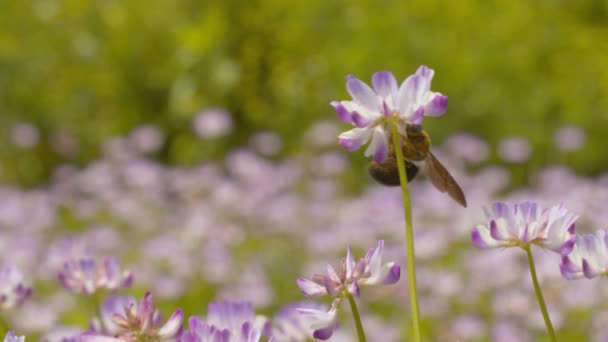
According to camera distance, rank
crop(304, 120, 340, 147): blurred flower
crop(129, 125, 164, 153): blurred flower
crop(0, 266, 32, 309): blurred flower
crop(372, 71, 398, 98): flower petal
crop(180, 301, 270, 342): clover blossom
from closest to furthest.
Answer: crop(180, 301, 270, 342): clover blossom
crop(372, 71, 398, 98): flower petal
crop(0, 266, 32, 309): blurred flower
crop(304, 120, 340, 147): blurred flower
crop(129, 125, 164, 153): blurred flower

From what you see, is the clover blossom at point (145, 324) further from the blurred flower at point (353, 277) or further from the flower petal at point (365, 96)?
the flower petal at point (365, 96)

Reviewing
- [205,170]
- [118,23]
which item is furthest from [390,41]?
[118,23]

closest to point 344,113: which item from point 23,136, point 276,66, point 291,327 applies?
point 291,327

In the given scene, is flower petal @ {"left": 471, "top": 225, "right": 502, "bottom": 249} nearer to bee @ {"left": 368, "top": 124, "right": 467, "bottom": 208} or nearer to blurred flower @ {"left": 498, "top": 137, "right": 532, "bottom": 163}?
bee @ {"left": 368, "top": 124, "right": 467, "bottom": 208}

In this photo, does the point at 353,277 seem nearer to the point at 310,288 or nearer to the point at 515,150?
the point at 310,288

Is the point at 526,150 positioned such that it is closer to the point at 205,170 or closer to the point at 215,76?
the point at 205,170

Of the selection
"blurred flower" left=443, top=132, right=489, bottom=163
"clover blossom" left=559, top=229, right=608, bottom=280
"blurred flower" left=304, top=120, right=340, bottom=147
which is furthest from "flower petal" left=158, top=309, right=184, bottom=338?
"blurred flower" left=304, top=120, right=340, bottom=147

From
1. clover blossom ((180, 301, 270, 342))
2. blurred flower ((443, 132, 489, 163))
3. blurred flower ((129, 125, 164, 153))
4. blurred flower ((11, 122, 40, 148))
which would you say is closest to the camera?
clover blossom ((180, 301, 270, 342))
